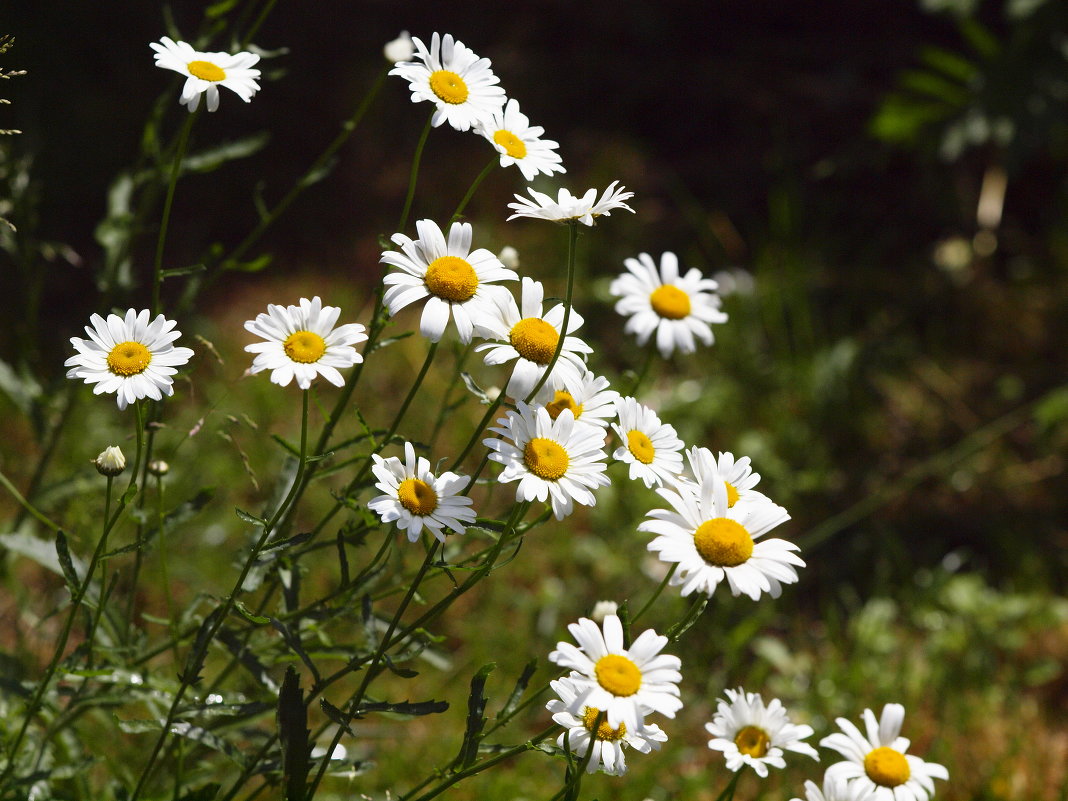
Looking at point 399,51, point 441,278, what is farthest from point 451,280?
point 399,51

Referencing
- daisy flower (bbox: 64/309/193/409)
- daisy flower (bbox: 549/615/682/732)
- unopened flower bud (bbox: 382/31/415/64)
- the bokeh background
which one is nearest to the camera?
daisy flower (bbox: 549/615/682/732)

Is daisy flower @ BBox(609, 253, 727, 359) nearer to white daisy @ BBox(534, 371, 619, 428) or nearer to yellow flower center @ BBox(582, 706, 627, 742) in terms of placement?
white daisy @ BBox(534, 371, 619, 428)

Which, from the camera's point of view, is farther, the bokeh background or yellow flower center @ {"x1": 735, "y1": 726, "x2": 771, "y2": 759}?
the bokeh background

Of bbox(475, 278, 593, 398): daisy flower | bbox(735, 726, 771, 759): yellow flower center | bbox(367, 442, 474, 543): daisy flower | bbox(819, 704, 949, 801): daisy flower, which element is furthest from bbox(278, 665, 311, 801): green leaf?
bbox(819, 704, 949, 801): daisy flower

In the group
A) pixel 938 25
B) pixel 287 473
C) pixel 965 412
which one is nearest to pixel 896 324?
pixel 965 412

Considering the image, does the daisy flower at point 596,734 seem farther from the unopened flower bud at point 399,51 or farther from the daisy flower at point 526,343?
the unopened flower bud at point 399,51

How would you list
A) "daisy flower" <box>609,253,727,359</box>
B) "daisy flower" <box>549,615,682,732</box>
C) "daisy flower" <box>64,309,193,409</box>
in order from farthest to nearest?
"daisy flower" <box>609,253,727,359</box> < "daisy flower" <box>64,309,193,409</box> < "daisy flower" <box>549,615,682,732</box>
